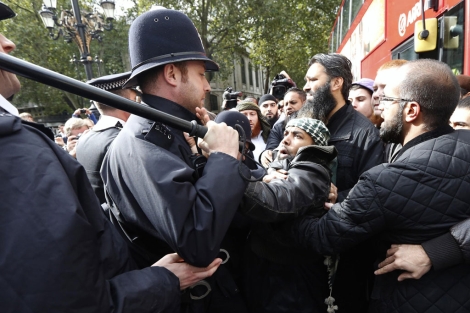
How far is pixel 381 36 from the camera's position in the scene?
512 centimetres

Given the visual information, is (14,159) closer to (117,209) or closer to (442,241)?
(117,209)

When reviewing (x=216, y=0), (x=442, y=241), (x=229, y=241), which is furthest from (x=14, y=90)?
(x=216, y=0)

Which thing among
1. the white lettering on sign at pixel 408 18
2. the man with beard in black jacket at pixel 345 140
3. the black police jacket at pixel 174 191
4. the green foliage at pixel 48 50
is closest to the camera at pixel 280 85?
the white lettering on sign at pixel 408 18

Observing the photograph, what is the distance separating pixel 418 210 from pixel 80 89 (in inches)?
56.7

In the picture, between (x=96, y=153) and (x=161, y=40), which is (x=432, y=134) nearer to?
(x=161, y=40)

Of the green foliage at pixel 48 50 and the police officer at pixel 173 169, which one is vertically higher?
the green foliage at pixel 48 50

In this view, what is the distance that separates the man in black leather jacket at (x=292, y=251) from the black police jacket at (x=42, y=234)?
0.86 meters

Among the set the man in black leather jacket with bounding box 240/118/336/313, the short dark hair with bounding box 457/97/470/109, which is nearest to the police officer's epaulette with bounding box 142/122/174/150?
the man in black leather jacket with bounding box 240/118/336/313

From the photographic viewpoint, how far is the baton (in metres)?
0.88

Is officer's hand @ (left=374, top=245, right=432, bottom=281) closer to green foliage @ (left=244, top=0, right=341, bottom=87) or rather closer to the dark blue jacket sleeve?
the dark blue jacket sleeve

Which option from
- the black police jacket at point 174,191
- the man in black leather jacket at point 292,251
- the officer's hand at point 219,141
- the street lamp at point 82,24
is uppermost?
the street lamp at point 82,24

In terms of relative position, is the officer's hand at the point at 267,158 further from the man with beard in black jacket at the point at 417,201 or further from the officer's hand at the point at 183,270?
the officer's hand at the point at 183,270

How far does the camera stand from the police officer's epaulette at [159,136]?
122cm

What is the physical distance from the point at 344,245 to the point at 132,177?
3.49 feet
